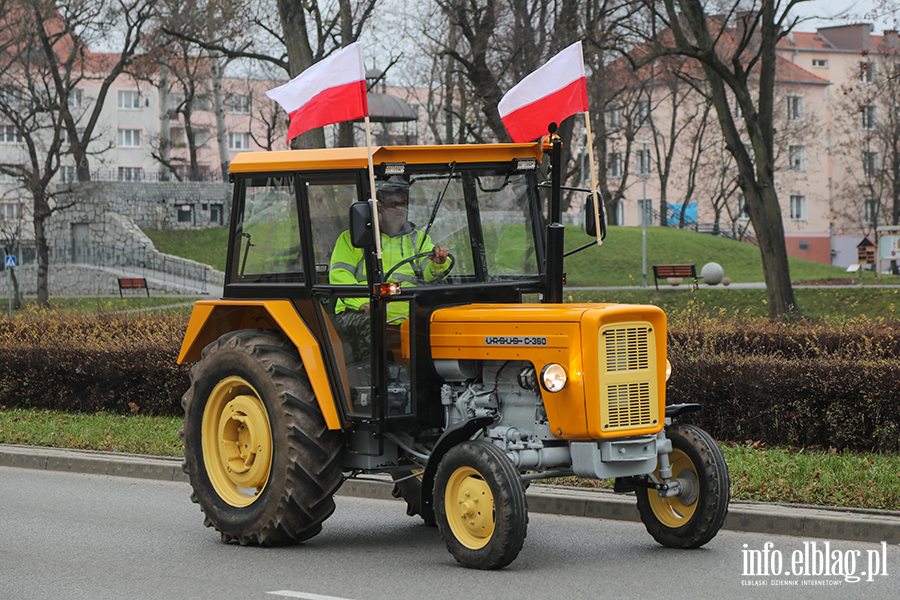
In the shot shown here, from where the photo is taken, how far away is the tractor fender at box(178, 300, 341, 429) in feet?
24.3

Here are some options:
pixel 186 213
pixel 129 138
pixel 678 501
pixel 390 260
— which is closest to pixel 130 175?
pixel 186 213

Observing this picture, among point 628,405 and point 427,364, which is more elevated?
point 427,364

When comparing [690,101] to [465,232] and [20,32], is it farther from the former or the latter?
[465,232]

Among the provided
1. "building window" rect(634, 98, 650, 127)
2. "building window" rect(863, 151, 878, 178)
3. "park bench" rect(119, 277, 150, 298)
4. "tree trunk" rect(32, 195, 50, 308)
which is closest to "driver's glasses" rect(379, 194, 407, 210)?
"tree trunk" rect(32, 195, 50, 308)

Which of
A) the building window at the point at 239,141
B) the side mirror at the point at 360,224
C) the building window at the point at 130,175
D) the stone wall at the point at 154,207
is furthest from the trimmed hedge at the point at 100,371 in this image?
the building window at the point at 239,141

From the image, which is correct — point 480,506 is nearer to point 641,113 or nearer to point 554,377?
point 554,377

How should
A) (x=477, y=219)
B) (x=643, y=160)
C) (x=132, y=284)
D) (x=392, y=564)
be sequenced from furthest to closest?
(x=643, y=160) < (x=132, y=284) < (x=477, y=219) < (x=392, y=564)

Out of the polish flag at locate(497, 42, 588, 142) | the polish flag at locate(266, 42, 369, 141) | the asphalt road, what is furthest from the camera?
the polish flag at locate(497, 42, 588, 142)

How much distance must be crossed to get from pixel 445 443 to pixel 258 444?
157 centimetres

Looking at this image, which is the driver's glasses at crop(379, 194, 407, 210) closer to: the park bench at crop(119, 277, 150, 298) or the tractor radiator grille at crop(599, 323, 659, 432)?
the tractor radiator grille at crop(599, 323, 659, 432)

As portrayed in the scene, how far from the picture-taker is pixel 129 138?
87688mm

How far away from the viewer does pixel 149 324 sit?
17.5 m

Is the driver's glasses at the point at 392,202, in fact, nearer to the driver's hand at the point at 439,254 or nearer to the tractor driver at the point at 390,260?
the tractor driver at the point at 390,260

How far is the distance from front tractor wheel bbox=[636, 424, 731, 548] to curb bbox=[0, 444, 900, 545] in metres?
1.02
